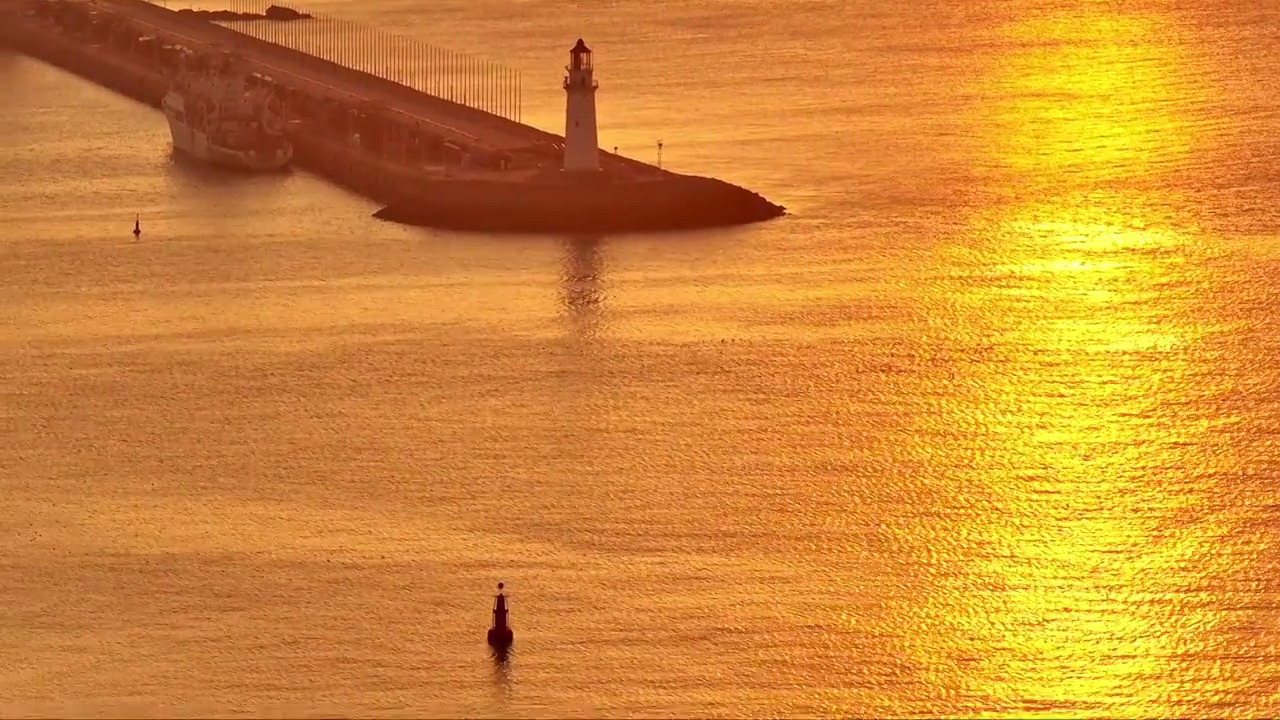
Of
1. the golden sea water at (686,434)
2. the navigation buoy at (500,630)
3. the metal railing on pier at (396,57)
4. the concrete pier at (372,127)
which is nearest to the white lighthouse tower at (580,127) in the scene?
the concrete pier at (372,127)

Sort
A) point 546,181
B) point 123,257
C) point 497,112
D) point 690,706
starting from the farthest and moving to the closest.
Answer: point 497,112, point 546,181, point 123,257, point 690,706

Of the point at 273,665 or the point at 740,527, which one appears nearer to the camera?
the point at 273,665

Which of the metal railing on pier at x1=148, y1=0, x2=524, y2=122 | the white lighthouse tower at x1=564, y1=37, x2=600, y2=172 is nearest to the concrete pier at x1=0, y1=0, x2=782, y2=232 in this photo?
the white lighthouse tower at x1=564, y1=37, x2=600, y2=172

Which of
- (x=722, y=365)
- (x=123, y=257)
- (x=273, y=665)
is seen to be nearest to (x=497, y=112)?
(x=123, y=257)

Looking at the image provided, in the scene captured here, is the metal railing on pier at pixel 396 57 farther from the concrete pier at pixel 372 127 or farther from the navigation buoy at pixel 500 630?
the navigation buoy at pixel 500 630

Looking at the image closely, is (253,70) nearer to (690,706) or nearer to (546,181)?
(546,181)

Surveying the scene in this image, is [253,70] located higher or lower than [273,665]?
Answer: higher

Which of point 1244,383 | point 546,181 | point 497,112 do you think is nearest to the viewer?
point 1244,383
